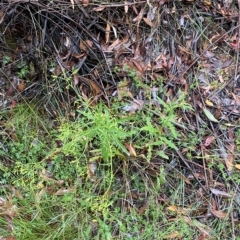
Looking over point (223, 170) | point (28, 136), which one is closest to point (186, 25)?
point (223, 170)

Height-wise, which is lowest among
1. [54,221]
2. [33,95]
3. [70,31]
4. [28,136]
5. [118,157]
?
[54,221]

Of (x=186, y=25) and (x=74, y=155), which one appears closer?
(x=74, y=155)

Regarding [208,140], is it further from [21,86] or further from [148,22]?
[21,86]

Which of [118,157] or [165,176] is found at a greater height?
[118,157]

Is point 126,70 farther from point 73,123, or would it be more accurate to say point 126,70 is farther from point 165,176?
point 165,176

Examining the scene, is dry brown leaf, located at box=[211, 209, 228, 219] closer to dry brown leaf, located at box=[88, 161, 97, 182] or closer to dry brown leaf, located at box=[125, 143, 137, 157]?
dry brown leaf, located at box=[125, 143, 137, 157]

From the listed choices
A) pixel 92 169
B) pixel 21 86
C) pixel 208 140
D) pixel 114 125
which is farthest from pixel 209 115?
pixel 21 86

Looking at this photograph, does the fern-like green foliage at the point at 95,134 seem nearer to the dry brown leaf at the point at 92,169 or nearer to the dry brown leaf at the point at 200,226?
the dry brown leaf at the point at 92,169

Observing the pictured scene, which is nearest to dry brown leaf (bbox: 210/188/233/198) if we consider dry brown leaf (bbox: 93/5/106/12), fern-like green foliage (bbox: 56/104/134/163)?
fern-like green foliage (bbox: 56/104/134/163)

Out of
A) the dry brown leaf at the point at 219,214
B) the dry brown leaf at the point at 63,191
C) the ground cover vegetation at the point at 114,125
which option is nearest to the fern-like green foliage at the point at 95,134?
the ground cover vegetation at the point at 114,125
